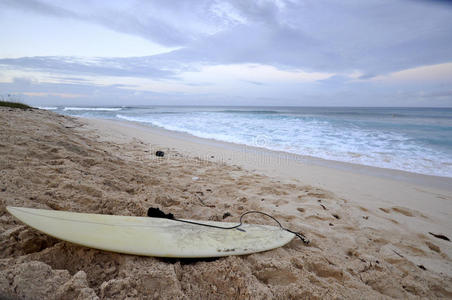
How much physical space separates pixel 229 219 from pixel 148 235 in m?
0.84

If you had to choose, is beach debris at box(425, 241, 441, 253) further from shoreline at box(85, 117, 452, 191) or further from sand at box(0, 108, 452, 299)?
shoreline at box(85, 117, 452, 191)

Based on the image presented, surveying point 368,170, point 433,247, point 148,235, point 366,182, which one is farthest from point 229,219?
point 368,170

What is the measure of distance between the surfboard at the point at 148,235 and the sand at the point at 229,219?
Result: 61mm

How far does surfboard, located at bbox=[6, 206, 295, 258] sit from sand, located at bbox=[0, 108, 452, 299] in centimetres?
6

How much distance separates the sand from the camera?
1.19 metres

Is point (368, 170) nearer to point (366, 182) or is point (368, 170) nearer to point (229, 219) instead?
point (366, 182)

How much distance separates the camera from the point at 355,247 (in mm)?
1881

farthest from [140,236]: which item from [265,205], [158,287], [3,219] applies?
[265,205]

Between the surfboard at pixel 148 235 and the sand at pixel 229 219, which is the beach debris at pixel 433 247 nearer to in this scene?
the sand at pixel 229 219

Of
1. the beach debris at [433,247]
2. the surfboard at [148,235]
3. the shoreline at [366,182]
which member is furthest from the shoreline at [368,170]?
the surfboard at [148,235]

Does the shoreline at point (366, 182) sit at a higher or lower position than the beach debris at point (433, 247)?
higher

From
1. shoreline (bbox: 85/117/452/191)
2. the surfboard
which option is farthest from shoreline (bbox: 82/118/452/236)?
the surfboard

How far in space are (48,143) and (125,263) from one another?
290cm

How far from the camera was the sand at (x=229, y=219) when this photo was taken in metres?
1.19
